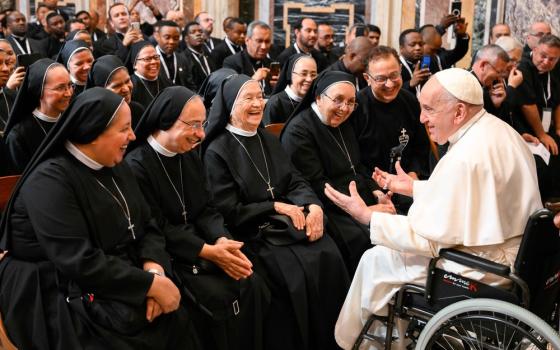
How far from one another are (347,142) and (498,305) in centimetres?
240

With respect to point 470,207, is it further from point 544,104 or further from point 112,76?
point 544,104

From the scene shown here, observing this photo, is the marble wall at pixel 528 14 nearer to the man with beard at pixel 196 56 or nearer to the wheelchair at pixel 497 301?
the man with beard at pixel 196 56

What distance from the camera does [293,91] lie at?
6.32 m

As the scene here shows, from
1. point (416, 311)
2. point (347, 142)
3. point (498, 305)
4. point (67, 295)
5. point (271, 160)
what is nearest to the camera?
point (498, 305)

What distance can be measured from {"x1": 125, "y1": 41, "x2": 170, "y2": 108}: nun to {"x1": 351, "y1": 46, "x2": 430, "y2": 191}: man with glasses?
2175 mm

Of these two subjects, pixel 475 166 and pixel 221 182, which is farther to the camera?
pixel 221 182

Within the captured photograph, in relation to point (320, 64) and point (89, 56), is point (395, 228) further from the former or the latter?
point (320, 64)

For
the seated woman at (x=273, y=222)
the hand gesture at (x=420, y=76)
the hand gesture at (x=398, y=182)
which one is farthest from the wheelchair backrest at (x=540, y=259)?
the hand gesture at (x=420, y=76)

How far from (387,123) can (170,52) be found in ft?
14.6

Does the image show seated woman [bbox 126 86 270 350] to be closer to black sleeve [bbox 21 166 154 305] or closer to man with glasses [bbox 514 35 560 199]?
black sleeve [bbox 21 166 154 305]

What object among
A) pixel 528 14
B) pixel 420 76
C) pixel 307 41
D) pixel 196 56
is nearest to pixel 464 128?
pixel 420 76

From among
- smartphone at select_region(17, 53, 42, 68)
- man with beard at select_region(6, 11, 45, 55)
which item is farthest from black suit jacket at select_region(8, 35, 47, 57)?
smartphone at select_region(17, 53, 42, 68)

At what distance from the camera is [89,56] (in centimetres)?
597

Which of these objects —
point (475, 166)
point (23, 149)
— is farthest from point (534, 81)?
point (23, 149)
